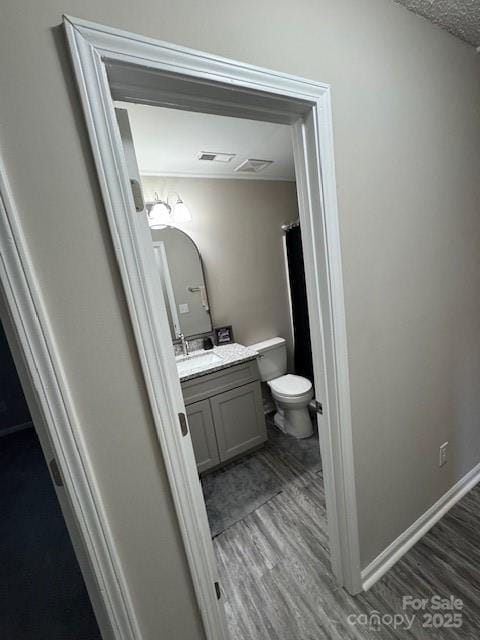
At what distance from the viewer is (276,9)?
77 cm

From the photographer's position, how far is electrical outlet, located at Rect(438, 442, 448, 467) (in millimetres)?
1460

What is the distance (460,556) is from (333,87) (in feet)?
7.06

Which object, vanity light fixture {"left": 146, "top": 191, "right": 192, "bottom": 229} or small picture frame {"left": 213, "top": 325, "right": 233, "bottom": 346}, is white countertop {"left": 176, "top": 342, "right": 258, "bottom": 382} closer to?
small picture frame {"left": 213, "top": 325, "right": 233, "bottom": 346}

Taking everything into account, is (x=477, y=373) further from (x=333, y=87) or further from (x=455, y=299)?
(x=333, y=87)

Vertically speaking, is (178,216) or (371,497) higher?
(178,216)

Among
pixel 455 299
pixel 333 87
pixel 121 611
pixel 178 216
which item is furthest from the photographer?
pixel 178 216

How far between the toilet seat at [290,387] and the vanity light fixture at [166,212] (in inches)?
64.4

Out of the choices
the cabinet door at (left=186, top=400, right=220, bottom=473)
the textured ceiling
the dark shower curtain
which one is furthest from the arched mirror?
Answer: the textured ceiling

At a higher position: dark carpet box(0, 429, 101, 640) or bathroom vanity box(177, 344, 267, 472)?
bathroom vanity box(177, 344, 267, 472)

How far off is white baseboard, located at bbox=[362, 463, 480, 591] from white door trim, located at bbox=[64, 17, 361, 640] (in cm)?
15

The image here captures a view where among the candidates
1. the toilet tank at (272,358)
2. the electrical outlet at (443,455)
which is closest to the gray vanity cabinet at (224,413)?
the toilet tank at (272,358)

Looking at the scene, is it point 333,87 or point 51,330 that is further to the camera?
point 333,87

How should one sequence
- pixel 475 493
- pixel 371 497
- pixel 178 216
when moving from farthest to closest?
pixel 178 216
pixel 475 493
pixel 371 497

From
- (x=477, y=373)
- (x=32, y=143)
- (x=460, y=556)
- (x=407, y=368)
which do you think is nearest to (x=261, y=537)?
(x=460, y=556)
